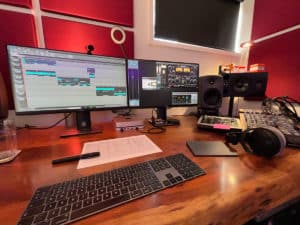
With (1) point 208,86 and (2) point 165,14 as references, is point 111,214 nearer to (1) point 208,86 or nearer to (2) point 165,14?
(1) point 208,86

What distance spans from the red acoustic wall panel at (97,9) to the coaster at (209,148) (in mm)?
987

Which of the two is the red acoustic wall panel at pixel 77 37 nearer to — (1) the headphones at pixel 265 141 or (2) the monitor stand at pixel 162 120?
(2) the monitor stand at pixel 162 120

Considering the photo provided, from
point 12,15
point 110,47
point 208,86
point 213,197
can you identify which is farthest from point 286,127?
point 12,15

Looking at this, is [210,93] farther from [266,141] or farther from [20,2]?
[20,2]

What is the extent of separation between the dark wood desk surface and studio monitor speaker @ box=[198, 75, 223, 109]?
1.75 feet

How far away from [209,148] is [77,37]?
1.03 meters

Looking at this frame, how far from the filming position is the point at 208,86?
101 cm

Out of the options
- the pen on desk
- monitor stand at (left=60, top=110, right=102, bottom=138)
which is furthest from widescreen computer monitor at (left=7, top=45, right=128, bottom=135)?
the pen on desk

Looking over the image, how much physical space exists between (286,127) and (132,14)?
118cm

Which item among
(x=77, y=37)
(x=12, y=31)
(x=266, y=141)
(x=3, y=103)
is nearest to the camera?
(x=266, y=141)

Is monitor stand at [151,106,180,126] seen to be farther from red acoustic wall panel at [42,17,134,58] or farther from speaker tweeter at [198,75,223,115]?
red acoustic wall panel at [42,17,134,58]

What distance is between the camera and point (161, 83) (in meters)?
0.94

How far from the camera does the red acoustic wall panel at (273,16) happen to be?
3.88 feet

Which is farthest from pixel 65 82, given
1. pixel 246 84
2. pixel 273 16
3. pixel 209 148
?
pixel 273 16
